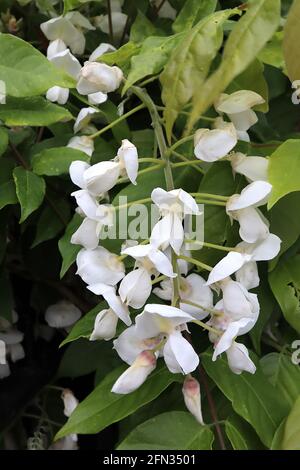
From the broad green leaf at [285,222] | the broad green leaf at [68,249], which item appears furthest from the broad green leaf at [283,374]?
the broad green leaf at [68,249]

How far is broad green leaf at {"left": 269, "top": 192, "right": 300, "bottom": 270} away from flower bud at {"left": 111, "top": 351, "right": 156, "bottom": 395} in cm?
16

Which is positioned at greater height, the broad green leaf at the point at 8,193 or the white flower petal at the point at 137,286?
the white flower petal at the point at 137,286

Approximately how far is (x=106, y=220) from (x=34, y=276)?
0.96 ft

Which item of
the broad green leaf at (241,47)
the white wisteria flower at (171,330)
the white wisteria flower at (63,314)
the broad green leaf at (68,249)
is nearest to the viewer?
the broad green leaf at (241,47)

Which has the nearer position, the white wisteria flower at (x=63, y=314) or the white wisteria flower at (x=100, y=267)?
the white wisteria flower at (x=100, y=267)

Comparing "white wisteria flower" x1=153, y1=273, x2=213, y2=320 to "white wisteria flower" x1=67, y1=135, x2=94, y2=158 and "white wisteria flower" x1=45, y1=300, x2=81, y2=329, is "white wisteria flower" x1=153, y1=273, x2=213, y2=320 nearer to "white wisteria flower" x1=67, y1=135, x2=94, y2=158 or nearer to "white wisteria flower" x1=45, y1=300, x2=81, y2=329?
"white wisteria flower" x1=67, y1=135, x2=94, y2=158

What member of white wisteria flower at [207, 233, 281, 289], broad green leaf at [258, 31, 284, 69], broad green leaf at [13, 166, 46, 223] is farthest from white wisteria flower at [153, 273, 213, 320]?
broad green leaf at [258, 31, 284, 69]

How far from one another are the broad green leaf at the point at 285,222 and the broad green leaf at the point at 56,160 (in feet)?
0.56

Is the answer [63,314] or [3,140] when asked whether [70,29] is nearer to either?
[3,140]

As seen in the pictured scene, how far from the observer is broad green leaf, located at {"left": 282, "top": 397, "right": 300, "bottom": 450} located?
515mm

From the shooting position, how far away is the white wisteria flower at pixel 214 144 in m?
0.53

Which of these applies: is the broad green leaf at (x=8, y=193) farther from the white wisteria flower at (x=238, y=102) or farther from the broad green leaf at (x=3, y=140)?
the white wisteria flower at (x=238, y=102)

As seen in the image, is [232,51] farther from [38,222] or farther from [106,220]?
[38,222]

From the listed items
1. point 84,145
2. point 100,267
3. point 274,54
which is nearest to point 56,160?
point 84,145
